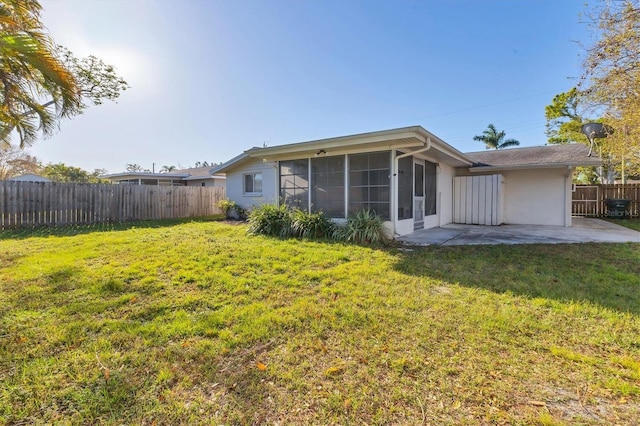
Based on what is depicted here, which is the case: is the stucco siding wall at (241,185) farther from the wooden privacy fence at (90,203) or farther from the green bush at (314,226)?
the green bush at (314,226)

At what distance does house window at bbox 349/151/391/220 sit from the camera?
25.2ft

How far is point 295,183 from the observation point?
961 centimetres

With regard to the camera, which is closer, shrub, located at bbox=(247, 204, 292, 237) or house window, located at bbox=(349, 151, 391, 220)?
house window, located at bbox=(349, 151, 391, 220)

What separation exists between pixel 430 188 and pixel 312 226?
15.0ft

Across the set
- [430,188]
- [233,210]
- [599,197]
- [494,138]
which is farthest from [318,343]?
[494,138]

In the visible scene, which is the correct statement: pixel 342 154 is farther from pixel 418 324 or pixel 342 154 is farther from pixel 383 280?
Answer: pixel 418 324

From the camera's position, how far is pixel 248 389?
1.93m

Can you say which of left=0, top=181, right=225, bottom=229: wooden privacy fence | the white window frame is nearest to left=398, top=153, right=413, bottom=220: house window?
the white window frame

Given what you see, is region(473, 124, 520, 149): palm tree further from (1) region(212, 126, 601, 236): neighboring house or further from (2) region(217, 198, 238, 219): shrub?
(2) region(217, 198, 238, 219): shrub

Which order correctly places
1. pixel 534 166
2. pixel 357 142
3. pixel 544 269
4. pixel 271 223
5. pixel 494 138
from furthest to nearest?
pixel 494 138 → pixel 534 166 → pixel 271 223 → pixel 357 142 → pixel 544 269

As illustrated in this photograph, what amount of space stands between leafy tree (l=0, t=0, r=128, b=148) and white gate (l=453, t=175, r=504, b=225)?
11692 mm

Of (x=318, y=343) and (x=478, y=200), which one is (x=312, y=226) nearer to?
(x=318, y=343)

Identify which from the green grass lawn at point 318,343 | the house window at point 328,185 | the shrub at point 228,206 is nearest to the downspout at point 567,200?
the green grass lawn at point 318,343

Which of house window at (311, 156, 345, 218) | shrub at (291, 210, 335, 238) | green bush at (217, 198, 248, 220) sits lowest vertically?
shrub at (291, 210, 335, 238)
